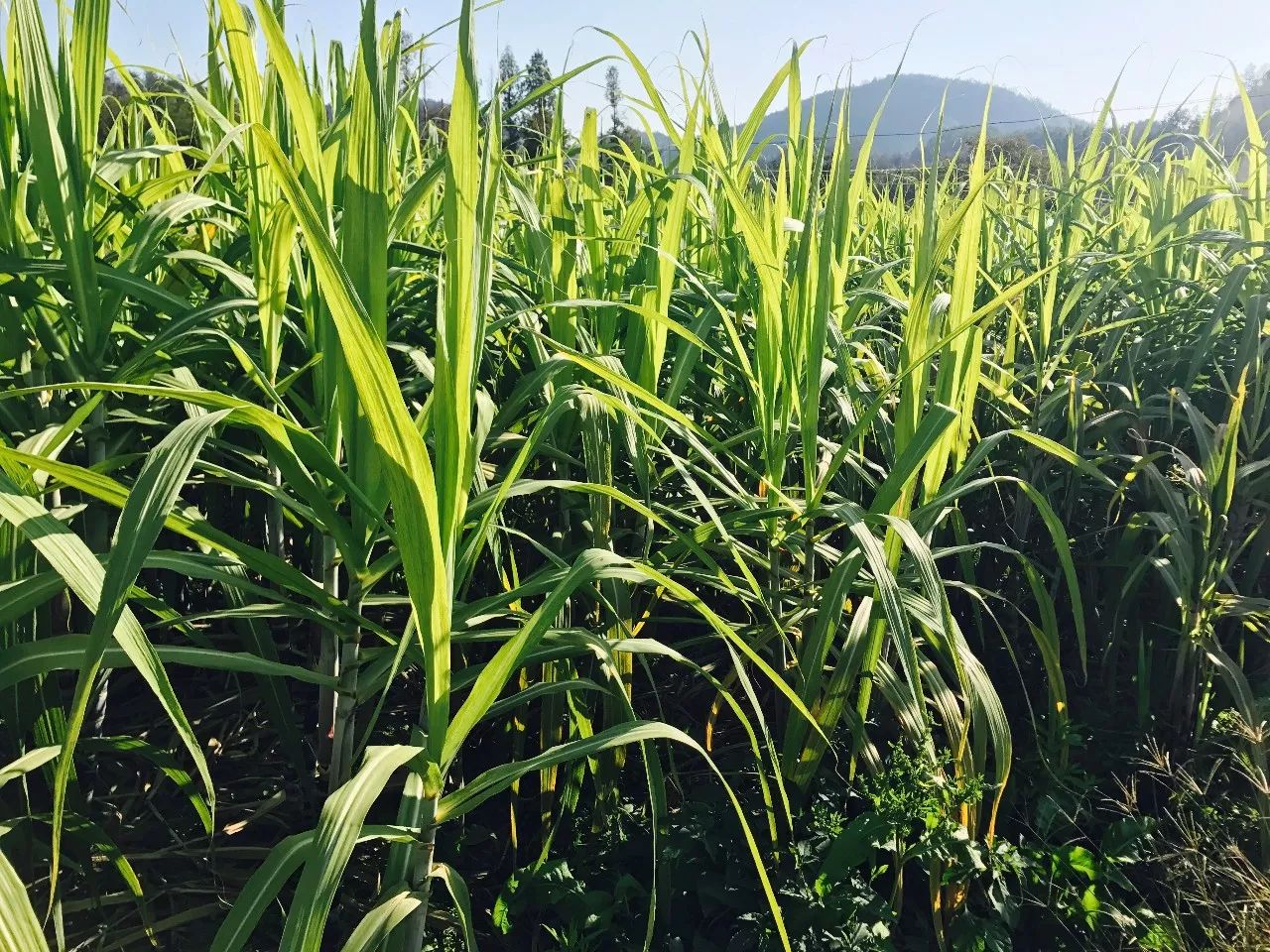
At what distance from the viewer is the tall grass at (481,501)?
72 centimetres

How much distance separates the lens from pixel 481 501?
2.79ft

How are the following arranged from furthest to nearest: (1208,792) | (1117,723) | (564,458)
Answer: (1117,723), (1208,792), (564,458)

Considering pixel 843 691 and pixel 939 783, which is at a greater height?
pixel 843 691

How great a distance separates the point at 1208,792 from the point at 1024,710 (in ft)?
0.88

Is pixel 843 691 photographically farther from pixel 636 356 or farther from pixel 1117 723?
pixel 1117 723

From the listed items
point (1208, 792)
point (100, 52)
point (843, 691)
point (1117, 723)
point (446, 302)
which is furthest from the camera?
point (1117, 723)

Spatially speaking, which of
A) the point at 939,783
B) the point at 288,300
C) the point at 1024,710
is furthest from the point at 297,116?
the point at 1024,710

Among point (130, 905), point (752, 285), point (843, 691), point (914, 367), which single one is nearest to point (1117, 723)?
point (843, 691)

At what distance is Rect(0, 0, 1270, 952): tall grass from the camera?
2.36ft

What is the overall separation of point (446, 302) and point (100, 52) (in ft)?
1.95

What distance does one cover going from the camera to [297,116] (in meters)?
0.80

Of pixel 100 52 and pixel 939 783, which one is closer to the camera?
pixel 100 52

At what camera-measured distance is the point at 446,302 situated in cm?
69

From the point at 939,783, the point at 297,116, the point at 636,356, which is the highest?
the point at 297,116
